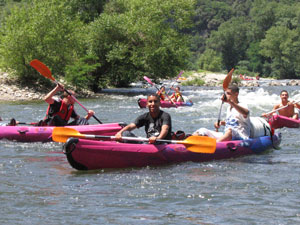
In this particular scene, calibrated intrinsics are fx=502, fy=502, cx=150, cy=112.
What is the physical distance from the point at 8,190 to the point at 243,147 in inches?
134

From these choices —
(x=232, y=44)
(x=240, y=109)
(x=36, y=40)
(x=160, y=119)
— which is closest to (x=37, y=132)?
(x=160, y=119)

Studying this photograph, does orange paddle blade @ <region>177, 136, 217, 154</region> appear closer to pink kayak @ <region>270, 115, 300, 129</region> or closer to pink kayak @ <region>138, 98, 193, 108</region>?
pink kayak @ <region>270, 115, 300, 129</region>

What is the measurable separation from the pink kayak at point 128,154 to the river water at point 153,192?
0.31 feet

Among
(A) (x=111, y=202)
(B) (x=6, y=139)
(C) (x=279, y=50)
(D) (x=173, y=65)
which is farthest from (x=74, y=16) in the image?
(C) (x=279, y=50)

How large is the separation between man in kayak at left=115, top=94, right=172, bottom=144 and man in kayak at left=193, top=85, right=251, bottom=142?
77 centimetres

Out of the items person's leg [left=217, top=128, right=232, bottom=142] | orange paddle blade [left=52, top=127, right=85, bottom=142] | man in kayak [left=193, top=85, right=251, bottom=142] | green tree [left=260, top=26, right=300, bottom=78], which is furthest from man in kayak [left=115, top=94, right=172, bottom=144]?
green tree [left=260, top=26, right=300, bottom=78]

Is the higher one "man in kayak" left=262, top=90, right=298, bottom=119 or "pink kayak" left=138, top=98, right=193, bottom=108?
"man in kayak" left=262, top=90, right=298, bottom=119

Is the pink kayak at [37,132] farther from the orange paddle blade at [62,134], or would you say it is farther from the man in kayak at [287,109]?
the man in kayak at [287,109]

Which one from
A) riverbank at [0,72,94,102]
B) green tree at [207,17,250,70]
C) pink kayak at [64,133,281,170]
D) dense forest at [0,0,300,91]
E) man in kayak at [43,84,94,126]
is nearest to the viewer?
pink kayak at [64,133,281,170]

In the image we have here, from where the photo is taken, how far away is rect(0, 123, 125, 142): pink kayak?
339 inches

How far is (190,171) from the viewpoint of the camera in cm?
629

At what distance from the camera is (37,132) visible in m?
8.63

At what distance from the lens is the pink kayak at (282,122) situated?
10147mm

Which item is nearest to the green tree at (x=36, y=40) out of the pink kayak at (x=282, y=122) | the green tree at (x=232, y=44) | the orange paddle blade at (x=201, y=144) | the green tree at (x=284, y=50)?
the pink kayak at (x=282, y=122)
